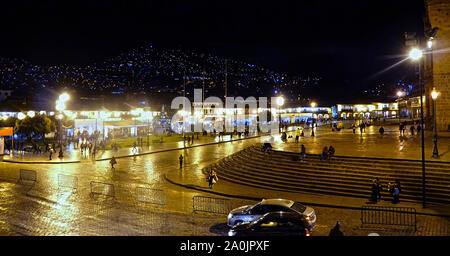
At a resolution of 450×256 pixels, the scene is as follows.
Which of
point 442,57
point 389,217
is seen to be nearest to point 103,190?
point 389,217

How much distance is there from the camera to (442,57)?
2694 centimetres

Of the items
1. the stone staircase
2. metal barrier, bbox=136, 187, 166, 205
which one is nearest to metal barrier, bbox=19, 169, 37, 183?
metal barrier, bbox=136, 187, 166, 205

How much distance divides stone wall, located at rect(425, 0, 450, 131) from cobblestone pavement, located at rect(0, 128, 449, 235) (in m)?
18.7

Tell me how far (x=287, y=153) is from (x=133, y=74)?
13929 cm

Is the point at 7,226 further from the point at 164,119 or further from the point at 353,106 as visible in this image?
the point at 353,106

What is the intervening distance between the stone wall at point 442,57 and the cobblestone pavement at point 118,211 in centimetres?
1874

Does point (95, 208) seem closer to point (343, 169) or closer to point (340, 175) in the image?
point (340, 175)

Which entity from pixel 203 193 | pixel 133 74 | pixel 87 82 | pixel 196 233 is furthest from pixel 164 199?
pixel 133 74

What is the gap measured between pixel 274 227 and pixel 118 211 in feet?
21.8

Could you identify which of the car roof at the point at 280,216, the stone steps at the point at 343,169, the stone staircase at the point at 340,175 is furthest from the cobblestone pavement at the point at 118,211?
the stone steps at the point at 343,169

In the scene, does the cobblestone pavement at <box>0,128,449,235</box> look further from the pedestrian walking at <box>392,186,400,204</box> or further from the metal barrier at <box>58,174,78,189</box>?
the pedestrian walking at <box>392,186,400,204</box>

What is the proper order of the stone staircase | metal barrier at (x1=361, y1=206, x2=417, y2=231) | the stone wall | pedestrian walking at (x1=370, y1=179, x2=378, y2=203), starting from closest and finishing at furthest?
1. metal barrier at (x1=361, y1=206, x2=417, y2=231)
2. pedestrian walking at (x1=370, y1=179, x2=378, y2=203)
3. the stone staircase
4. the stone wall

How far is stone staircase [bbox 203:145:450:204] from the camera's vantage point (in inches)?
555
